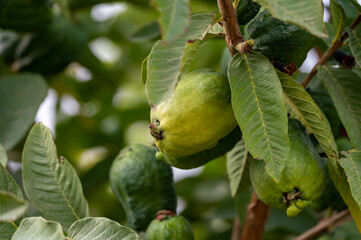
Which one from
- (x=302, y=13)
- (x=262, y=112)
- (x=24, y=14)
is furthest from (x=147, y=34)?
(x=302, y=13)

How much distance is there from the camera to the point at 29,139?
1.15 metres

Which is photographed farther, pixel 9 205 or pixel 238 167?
pixel 238 167

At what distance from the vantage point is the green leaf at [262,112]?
875mm

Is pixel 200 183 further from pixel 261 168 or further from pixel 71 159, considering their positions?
pixel 261 168

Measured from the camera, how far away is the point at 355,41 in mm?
1067

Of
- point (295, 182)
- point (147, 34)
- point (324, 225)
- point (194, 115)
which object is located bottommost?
point (324, 225)

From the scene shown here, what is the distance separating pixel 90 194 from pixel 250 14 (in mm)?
1261

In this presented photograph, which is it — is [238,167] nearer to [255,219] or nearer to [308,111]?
[255,219]

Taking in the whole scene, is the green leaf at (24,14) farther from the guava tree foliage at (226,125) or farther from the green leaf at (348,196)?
Answer: the green leaf at (348,196)

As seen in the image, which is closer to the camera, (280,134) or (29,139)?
(280,134)

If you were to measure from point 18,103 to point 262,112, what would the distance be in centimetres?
109

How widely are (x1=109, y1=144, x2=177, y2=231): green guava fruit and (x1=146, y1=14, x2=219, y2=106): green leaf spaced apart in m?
0.51

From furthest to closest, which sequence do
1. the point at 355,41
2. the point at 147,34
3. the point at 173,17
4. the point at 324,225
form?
the point at 147,34
the point at 324,225
the point at 355,41
the point at 173,17

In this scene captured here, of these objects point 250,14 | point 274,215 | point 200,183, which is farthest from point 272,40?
point 200,183
